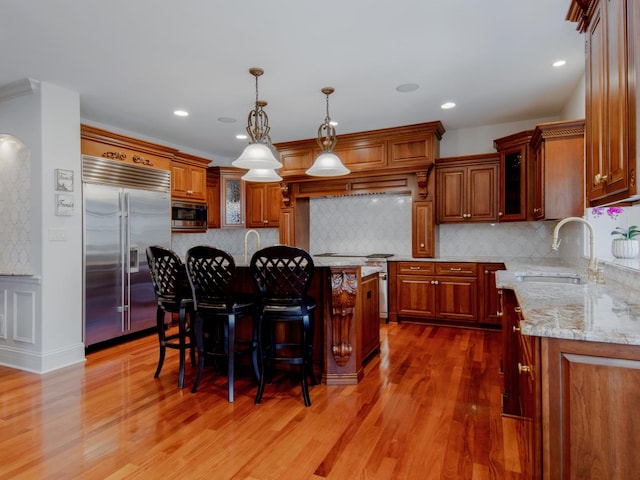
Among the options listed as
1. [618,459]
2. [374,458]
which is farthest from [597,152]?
[374,458]

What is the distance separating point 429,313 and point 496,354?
1199mm

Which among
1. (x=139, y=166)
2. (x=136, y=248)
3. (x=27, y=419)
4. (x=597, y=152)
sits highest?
(x=139, y=166)

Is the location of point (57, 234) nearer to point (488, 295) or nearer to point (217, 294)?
point (217, 294)

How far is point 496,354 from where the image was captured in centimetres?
362

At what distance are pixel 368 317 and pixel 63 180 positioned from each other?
312 centimetres

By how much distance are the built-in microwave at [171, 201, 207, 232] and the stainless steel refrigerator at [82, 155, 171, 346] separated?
425 mm

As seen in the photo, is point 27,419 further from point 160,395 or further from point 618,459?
point 618,459

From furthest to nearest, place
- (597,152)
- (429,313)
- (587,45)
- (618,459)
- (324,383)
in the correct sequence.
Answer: (429,313)
(324,383)
(587,45)
(597,152)
(618,459)

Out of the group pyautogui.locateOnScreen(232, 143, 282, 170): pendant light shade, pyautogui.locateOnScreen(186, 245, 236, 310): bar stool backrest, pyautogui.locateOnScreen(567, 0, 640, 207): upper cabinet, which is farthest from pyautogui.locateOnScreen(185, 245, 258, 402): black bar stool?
pyautogui.locateOnScreen(567, 0, 640, 207): upper cabinet

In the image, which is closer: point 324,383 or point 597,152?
point 597,152

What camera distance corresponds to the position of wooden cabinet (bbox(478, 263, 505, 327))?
4434mm

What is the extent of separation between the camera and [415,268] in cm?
481

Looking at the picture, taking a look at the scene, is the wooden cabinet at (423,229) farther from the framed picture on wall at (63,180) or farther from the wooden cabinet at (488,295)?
the framed picture on wall at (63,180)

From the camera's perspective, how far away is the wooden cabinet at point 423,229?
4875 mm
